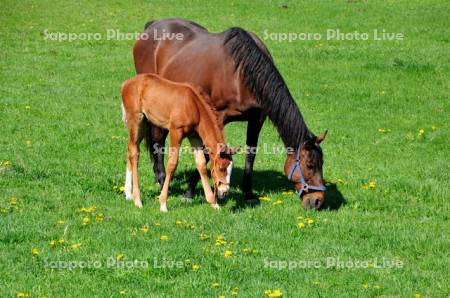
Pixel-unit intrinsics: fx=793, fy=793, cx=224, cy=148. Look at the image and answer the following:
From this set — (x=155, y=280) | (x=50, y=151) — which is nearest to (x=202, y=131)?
(x=155, y=280)

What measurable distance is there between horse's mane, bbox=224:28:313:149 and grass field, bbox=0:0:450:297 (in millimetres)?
1065

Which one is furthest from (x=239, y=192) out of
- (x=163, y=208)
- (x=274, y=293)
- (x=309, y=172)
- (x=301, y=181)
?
(x=274, y=293)

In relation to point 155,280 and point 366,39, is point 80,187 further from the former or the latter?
point 366,39

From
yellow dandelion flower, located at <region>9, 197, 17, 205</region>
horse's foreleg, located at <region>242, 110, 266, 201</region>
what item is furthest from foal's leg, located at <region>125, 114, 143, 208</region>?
horse's foreleg, located at <region>242, 110, 266, 201</region>

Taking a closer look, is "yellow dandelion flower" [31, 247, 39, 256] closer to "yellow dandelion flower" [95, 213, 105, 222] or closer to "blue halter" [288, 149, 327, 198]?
"yellow dandelion flower" [95, 213, 105, 222]

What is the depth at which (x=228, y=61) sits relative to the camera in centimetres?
1158

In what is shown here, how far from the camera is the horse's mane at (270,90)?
1088 cm

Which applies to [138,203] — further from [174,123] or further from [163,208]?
[174,123]

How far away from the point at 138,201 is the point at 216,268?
2653mm

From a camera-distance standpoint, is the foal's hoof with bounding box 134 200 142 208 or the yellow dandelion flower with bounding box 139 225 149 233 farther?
the foal's hoof with bounding box 134 200 142 208

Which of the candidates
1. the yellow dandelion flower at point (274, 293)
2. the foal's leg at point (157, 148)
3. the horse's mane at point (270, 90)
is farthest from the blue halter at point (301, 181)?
the yellow dandelion flower at point (274, 293)

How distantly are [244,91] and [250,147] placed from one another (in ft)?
3.28

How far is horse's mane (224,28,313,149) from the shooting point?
10.9 meters

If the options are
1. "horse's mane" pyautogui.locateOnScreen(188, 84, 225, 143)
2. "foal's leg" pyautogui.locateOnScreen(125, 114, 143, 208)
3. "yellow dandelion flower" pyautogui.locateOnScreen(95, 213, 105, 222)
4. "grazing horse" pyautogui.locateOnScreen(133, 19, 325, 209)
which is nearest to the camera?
"yellow dandelion flower" pyautogui.locateOnScreen(95, 213, 105, 222)
